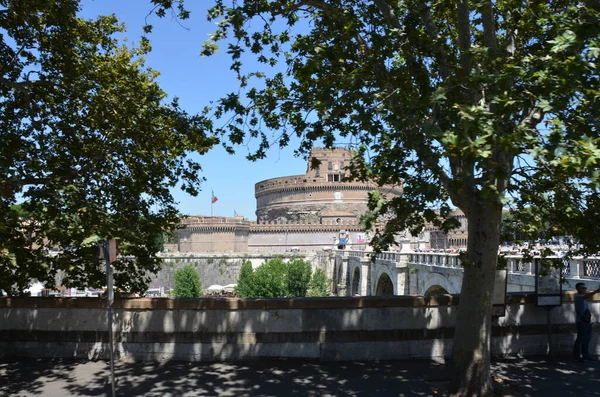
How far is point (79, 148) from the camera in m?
9.84

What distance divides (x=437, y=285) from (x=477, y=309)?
21.3m

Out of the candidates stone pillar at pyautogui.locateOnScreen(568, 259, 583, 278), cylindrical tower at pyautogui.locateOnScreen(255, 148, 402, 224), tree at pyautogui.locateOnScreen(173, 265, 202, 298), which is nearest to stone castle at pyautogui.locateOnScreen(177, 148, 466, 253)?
cylindrical tower at pyautogui.locateOnScreen(255, 148, 402, 224)

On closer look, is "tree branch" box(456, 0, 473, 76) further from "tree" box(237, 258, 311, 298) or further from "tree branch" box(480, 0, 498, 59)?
"tree" box(237, 258, 311, 298)

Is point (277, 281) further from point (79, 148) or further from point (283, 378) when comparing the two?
point (283, 378)

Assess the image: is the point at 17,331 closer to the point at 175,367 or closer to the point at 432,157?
the point at 175,367

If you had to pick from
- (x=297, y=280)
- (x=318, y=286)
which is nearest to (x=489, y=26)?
(x=297, y=280)

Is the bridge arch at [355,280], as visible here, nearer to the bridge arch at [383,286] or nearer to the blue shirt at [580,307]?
the bridge arch at [383,286]

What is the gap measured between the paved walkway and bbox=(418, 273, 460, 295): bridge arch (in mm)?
16286

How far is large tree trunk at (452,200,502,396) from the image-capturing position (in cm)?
634

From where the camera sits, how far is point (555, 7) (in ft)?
24.5

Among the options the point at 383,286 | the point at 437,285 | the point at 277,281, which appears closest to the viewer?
the point at 437,285

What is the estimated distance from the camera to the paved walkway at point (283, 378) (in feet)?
21.2

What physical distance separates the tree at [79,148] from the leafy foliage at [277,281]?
157 ft

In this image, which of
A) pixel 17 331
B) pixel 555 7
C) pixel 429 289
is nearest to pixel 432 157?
pixel 555 7
